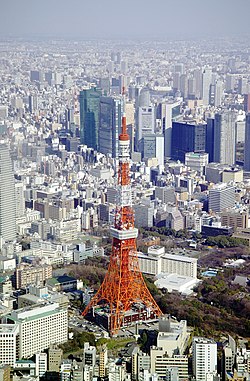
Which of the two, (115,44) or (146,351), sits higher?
(115,44)

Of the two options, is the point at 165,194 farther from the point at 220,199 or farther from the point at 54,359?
the point at 54,359

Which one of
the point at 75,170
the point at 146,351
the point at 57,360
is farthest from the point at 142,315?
the point at 75,170

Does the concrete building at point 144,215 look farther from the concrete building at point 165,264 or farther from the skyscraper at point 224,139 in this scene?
the skyscraper at point 224,139

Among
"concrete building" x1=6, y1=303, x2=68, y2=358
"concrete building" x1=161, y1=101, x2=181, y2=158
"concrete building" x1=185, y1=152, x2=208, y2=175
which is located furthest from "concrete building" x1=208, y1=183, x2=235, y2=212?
"concrete building" x1=6, y1=303, x2=68, y2=358

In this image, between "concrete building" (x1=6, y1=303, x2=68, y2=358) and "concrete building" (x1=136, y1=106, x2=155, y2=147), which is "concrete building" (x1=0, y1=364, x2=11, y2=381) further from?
"concrete building" (x1=136, y1=106, x2=155, y2=147)

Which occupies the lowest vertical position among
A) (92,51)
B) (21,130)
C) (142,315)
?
(142,315)

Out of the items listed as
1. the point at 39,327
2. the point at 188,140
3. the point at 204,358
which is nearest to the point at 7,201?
the point at 39,327

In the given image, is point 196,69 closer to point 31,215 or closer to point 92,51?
point 92,51
